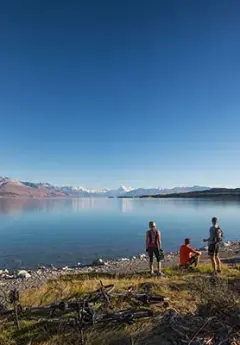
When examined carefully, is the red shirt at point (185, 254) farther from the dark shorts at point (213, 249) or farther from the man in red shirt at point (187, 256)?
the dark shorts at point (213, 249)

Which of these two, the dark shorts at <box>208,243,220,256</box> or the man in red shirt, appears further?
the man in red shirt

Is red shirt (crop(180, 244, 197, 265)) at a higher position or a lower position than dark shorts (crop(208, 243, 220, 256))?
lower

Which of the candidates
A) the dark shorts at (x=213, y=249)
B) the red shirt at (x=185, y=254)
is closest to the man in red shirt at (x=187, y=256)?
the red shirt at (x=185, y=254)

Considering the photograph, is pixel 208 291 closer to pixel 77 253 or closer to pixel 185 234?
pixel 77 253

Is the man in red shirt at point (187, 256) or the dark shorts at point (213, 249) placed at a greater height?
the dark shorts at point (213, 249)

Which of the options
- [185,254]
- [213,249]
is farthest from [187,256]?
[213,249]

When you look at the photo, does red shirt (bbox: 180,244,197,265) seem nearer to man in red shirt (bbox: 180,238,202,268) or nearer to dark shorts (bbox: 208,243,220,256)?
man in red shirt (bbox: 180,238,202,268)

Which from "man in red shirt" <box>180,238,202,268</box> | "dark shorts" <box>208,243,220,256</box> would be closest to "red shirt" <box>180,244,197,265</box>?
"man in red shirt" <box>180,238,202,268</box>

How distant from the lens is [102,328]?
206 inches

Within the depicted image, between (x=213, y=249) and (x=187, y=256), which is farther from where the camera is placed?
(x=187, y=256)

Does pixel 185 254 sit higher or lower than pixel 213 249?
lower

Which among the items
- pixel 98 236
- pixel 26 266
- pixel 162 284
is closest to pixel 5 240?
pixel 98 236

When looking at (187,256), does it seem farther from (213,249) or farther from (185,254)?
(213,249)

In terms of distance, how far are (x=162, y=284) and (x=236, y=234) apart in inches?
1325
